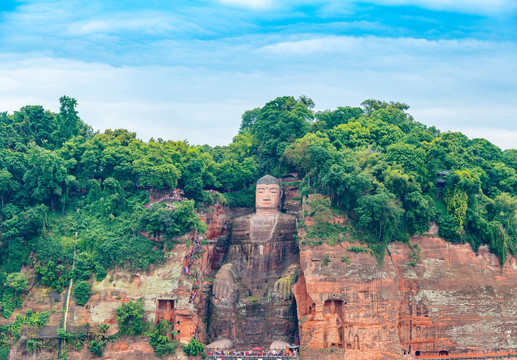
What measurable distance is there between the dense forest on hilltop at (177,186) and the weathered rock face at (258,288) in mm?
3476

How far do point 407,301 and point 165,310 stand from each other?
50.1 ft

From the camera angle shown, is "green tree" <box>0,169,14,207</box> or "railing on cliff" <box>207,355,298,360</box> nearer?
"railing on cliff" <box>207,355,298,360</box>

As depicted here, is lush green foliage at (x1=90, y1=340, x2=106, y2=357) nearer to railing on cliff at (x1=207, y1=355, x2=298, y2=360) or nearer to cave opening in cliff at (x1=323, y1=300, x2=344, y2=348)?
railing on cliff at (x1=207, y1=355, x2=298, y2=360)

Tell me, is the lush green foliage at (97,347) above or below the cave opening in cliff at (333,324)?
below

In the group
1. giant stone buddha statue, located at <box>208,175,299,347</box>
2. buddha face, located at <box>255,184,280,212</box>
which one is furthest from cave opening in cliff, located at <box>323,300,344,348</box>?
buddha face, located at <box>255,184,280,212</box>

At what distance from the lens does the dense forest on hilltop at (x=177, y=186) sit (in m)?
49.8

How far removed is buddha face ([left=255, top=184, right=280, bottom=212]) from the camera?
5478 cm

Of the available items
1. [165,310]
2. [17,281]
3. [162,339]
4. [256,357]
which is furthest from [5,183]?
[256,357]

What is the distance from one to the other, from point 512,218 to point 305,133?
16863 millimetres

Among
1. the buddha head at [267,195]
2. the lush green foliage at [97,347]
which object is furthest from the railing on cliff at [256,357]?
the buddha head at [267,195]

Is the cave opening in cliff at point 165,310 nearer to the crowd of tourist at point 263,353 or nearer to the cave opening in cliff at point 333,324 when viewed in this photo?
the crowd of tourist at point 263,353

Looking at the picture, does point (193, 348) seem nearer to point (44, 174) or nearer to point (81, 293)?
point (81, 293)

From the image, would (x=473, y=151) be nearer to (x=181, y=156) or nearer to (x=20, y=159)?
(x=181, y=156)

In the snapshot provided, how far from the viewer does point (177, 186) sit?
54500 millimetres
